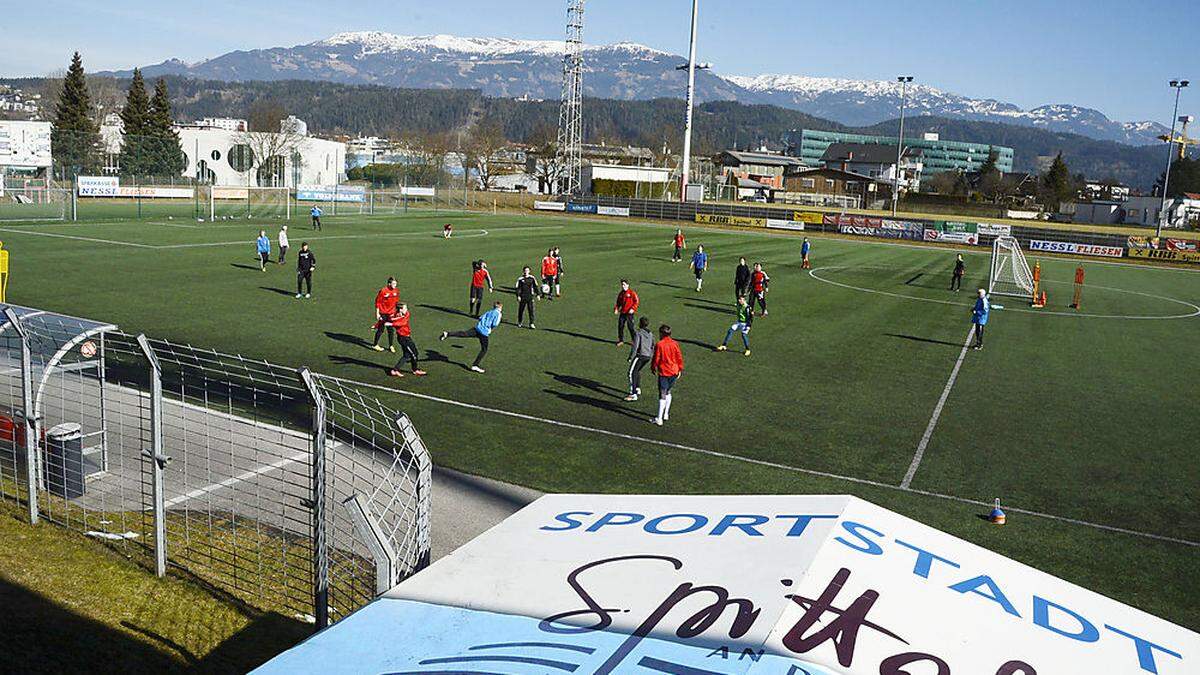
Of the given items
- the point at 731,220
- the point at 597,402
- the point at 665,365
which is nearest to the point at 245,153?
the point at 731,220

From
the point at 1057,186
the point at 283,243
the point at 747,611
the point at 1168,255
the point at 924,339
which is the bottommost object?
the point at 924,339

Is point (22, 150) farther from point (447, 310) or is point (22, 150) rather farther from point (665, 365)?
point (665, 365)

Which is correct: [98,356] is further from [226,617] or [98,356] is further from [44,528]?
[226,617]

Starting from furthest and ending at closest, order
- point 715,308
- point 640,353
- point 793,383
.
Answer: point 715,308 → point 793,383 → point 640,353

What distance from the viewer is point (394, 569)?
6.28 metres

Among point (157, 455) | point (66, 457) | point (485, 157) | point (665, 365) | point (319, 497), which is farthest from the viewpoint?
point (485, 157)

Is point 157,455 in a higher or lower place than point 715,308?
higher

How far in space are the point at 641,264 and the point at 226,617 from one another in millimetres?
35500

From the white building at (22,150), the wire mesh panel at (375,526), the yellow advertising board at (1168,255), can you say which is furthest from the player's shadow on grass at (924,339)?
the white building at (22,150)

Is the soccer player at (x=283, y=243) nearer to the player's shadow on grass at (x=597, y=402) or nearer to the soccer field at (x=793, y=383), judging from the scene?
the soccer field at (x=793, y=383)

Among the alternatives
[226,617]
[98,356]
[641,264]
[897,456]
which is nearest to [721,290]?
[641,264]

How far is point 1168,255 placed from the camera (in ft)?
193

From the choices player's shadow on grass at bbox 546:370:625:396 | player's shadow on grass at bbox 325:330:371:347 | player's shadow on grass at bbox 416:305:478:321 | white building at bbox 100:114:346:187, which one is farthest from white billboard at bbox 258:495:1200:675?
white building at bbox 100:114:346:187

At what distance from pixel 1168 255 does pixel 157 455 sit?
65.6 meters
